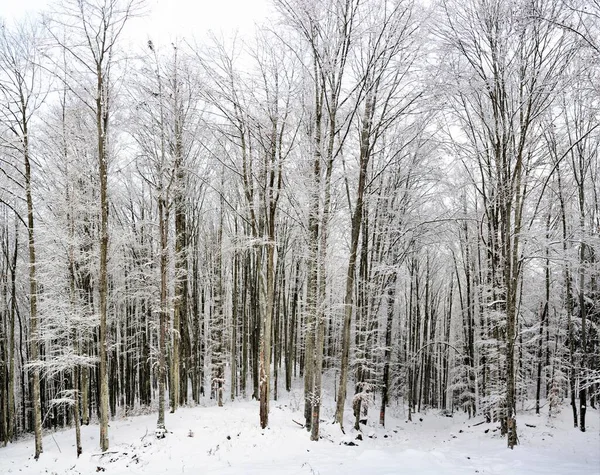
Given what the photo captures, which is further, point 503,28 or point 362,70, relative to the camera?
point 362,70

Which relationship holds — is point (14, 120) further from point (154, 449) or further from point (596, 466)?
point (596, 466)

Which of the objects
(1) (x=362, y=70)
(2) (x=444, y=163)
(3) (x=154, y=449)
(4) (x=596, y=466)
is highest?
(1) (x=362, y=70)

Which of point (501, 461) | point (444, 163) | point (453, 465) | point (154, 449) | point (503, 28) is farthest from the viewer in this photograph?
point (444, 163)

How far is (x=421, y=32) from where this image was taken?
9.73 metres

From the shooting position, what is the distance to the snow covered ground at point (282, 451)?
781 cm

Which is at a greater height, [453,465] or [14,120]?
[14,120]

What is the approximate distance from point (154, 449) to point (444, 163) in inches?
590

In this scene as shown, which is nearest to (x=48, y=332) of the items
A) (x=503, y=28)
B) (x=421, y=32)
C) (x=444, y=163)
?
(x=421, y=32)

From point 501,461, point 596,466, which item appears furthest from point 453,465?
point 596,466

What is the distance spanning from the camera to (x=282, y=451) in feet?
31.3

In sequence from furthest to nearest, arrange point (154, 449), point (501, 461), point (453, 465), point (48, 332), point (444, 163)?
point (444, 163), point (48, 332), point (154, 449), point (501, 461), point (453, 465)

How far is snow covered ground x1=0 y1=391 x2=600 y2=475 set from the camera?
7809 millimetres

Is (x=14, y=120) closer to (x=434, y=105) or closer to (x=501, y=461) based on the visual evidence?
(x=434, y=105)

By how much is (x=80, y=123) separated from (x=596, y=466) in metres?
15.7
